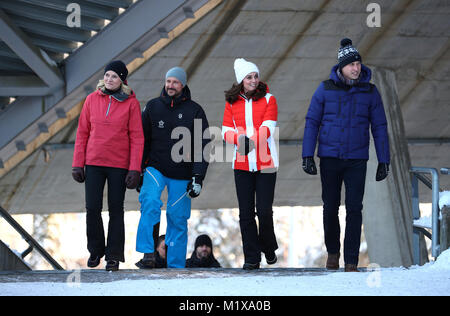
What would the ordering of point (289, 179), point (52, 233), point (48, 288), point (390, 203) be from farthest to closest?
point (52, 233) < point (289, 179) < point (390, 203) < point (48, 288)

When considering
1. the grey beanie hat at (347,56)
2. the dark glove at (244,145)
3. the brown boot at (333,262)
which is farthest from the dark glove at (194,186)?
the grey beanie hat at (347,56)

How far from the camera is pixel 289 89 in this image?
1362 centimetres

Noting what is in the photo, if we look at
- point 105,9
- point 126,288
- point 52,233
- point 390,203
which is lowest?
point 126,288

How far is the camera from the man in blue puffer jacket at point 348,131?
22.2 ft

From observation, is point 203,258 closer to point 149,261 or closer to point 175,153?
point 149,261

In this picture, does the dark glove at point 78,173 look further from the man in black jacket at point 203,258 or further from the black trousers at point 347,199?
the man in black jacket at point 203,258

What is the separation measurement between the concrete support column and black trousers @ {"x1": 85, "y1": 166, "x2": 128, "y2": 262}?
6794 mm

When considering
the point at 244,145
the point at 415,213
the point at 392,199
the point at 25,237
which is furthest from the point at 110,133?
the point at 392,199

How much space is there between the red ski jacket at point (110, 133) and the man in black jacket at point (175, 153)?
0.28m

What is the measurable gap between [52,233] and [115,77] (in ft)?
120

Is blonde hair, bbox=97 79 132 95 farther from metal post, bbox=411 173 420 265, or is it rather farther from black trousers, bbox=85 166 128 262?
metal post, bbox=411 173 420 265

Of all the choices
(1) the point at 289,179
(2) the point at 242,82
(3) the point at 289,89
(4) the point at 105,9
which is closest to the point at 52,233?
(1) the point at 289,179

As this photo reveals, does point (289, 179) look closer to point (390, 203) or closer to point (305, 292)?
point (390, 203)
